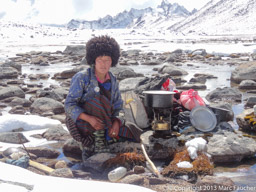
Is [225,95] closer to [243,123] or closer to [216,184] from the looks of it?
[243,123]

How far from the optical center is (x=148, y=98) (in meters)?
4.32

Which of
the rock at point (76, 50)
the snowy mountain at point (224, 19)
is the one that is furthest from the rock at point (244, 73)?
the snowy mountain at point (224, 19)

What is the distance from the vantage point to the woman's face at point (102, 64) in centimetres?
359

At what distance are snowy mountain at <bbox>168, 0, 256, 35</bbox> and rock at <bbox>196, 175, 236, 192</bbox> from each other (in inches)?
3718

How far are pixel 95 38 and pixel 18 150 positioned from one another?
1455 mm

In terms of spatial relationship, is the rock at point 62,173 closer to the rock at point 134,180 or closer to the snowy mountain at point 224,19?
the rock at point 134,180

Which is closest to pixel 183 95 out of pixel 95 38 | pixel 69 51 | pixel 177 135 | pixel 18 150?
pixel 177 135

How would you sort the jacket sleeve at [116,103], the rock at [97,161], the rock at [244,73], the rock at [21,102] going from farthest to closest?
the rock at [244,73] → the rock at [21,102] → the jacket sleeve at [116,103] → the rock at [97,161]

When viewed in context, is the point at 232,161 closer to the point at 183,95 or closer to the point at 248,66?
the point at 183,95

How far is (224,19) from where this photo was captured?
117125 millimetres

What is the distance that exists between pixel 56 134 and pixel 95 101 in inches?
49.8

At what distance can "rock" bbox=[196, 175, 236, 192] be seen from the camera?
2910 mm

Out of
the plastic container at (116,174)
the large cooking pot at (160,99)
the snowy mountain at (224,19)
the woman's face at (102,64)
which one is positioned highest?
the snowy mountain at (224,19)

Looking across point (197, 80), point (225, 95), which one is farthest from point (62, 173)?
point (197, 80)
